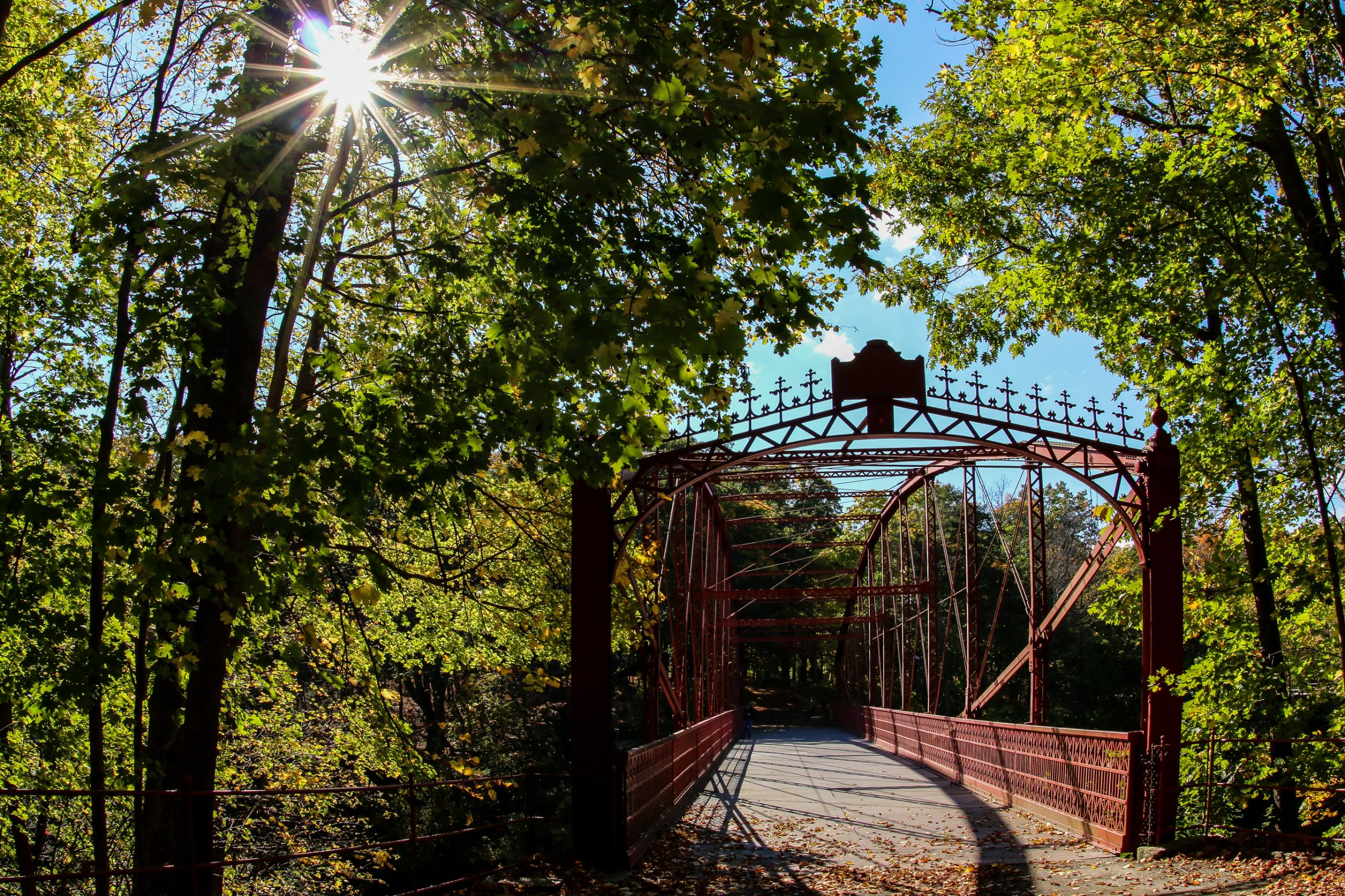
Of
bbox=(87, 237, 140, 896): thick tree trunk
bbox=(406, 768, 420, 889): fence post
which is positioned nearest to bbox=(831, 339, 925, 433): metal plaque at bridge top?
bbox=(406, 768, 420, 889): fence post

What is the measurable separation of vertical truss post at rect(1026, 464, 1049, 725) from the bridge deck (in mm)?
1552

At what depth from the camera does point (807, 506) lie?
61.7 m

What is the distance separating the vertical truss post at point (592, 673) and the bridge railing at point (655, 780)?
0.23m

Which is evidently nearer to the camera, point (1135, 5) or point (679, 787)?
point (1135, 5)

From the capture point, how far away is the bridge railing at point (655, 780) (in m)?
9.34

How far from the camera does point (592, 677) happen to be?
9.81 metres

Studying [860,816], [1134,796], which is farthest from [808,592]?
[1134,796]

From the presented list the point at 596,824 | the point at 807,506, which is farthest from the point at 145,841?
the point at 807,506

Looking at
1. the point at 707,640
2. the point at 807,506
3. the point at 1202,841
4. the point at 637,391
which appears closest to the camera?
the point at 637,391

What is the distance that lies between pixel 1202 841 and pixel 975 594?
9.16 m

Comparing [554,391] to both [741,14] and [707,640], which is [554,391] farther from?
[707,640]

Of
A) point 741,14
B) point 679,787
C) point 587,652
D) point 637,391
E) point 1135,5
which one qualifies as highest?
point 1135,5

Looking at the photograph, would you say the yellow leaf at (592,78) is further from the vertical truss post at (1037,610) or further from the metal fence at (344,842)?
the vertical truss post at (1037,610)

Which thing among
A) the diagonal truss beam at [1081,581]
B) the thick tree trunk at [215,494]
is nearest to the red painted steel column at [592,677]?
the thick tree trunk at [215,494]
